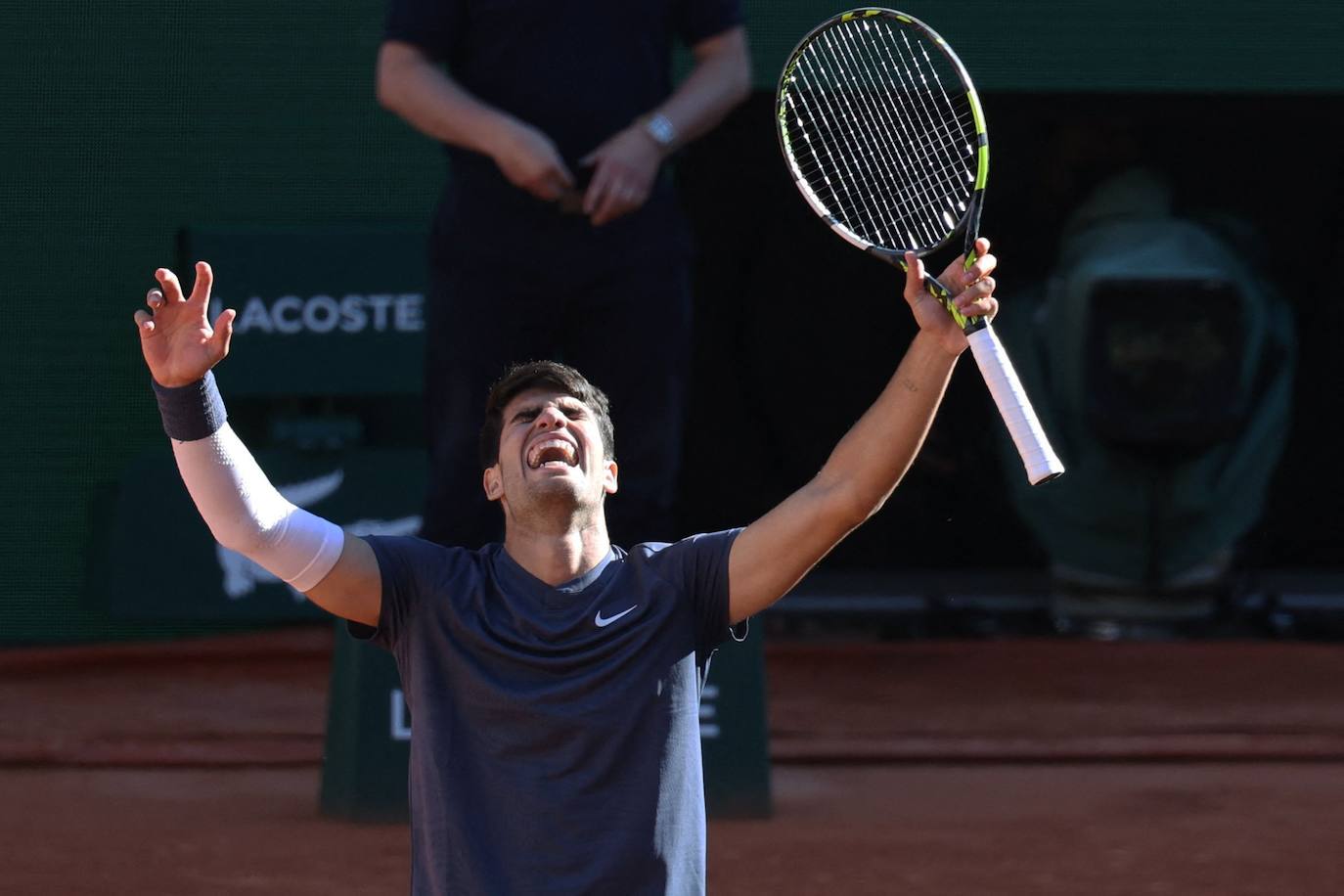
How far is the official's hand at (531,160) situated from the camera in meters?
3.56

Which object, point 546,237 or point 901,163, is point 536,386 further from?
point 546,237

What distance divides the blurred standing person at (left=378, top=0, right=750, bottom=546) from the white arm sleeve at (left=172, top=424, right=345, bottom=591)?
1354mm

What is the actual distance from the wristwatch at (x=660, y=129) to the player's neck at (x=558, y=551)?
52.9 inches

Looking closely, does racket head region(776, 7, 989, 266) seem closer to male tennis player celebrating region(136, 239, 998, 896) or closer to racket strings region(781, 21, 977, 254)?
racket strings region(781, 21, 977, 254)

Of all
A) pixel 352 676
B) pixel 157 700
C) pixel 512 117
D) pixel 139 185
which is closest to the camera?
pixel 512 117

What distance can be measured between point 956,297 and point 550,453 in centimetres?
50

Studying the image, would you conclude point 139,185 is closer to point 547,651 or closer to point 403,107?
point 403,107

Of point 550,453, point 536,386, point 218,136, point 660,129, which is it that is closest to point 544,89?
point 660,129

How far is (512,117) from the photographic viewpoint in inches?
145

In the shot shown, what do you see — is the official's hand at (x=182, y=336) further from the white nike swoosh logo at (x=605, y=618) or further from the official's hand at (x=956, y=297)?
the official's hand at (x=956, y=297)

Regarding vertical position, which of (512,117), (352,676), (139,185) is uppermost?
(139,185)

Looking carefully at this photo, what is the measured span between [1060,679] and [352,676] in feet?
7.74

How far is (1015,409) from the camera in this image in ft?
7.59

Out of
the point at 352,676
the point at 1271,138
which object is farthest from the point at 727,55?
the point at 1271,138
